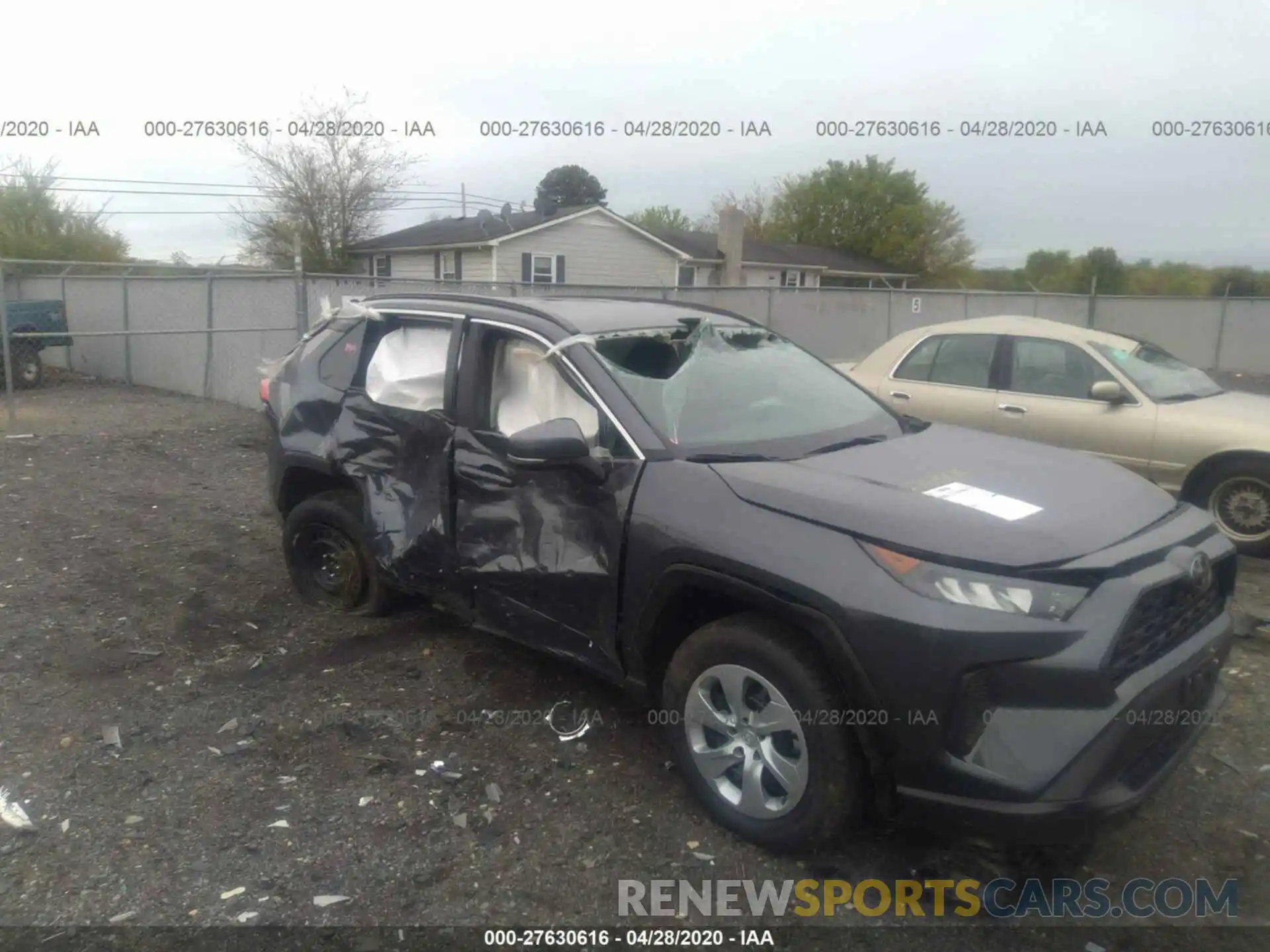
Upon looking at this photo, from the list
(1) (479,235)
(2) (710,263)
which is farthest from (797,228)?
(1) (479,235)

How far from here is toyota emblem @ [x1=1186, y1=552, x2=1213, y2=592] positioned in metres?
2.95

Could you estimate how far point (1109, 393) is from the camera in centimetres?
659

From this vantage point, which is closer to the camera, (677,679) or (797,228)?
(677,679)

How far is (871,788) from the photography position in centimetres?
291

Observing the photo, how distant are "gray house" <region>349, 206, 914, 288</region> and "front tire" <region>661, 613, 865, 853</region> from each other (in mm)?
21011

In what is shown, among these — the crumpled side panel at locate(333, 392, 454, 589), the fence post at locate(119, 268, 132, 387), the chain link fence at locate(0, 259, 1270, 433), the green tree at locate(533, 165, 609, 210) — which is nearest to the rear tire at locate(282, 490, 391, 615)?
the crumpled side panel at locate(333, 392, 454, 589)

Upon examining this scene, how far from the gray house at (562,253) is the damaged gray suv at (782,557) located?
19.8m

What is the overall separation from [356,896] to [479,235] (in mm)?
26432

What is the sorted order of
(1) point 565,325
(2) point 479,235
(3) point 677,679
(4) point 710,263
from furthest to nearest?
(4) point 710,263
(2) point 479,235
(1) point 565,325
(3) point 677,679

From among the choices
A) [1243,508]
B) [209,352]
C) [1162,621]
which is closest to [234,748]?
[1162,621]

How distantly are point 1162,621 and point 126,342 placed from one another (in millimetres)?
16655

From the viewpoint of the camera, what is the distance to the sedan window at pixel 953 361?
7336 millimetres

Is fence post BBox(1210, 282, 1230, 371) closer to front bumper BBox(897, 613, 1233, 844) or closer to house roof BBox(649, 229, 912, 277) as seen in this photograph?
house roof BBox(649, 229, 912, 277)

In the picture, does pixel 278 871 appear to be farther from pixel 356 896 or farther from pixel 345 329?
pixel 345 329
